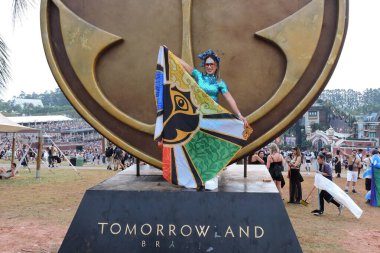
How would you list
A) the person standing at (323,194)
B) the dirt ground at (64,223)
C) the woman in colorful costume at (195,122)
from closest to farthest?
1. the woman in colorful costume at (195,122)
2. the dirt ground at (64,223)
3. the person standing at (323,194)

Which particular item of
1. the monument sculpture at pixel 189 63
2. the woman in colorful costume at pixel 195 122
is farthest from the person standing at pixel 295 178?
the woman in colorful costume at pixel 195 122

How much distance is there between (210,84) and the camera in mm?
4363

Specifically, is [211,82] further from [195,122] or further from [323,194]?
[323,194]

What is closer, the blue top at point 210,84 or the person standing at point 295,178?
the blue top at point 210,84

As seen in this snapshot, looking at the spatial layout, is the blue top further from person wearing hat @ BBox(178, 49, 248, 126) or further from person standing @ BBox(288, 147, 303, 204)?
person standing @ BBox(288, 147, 303, 204)

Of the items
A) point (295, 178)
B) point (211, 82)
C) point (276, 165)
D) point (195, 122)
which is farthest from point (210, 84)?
point (295, 178)

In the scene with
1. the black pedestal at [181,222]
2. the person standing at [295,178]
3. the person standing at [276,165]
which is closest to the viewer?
the black pedestal at [181,222]

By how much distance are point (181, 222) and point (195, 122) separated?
3.23 ft

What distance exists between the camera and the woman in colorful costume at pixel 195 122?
4.29 meters

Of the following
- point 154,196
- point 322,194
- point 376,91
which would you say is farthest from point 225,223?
point 376,91

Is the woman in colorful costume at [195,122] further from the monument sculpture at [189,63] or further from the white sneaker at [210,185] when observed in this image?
the monument sculpture at [189,63]

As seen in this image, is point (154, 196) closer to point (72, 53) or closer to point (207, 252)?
point (207, 252)

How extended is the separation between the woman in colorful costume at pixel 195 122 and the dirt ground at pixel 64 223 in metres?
3.00

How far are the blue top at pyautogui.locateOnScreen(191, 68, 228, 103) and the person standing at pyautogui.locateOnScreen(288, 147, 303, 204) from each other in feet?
21.3
